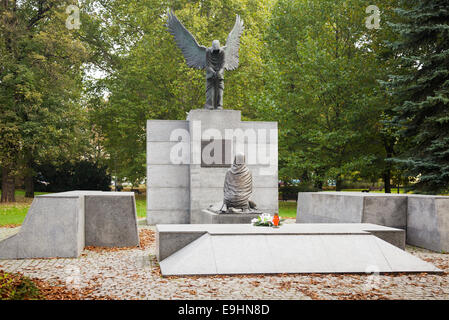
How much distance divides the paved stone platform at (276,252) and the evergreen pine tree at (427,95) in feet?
29.0

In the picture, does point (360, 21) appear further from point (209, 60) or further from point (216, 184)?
point (216, 184)

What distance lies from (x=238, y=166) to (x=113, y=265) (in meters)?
4.49

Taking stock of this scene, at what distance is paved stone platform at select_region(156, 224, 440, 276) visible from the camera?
812cm

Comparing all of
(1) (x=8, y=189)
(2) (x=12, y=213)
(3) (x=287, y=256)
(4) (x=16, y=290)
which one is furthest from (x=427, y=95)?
(1) (x=8, y=189)

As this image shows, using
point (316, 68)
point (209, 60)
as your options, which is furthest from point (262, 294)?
point (316, 68)

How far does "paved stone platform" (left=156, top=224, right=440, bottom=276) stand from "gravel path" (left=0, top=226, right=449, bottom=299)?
263 millimetres

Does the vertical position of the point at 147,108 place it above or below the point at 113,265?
above

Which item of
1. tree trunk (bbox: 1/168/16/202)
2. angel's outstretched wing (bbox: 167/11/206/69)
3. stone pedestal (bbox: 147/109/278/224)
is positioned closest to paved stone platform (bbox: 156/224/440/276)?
stone pedestal (bbox: 147/109/278/224)

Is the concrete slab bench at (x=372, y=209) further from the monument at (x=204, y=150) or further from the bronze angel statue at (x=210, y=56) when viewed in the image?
the bronze angel statue at (x=210, y=56)

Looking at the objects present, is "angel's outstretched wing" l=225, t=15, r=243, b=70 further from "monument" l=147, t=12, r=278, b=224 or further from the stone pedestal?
the stone pedestal

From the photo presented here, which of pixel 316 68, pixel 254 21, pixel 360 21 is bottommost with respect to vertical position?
pixel 316 68

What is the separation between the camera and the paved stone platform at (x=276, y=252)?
8117mm

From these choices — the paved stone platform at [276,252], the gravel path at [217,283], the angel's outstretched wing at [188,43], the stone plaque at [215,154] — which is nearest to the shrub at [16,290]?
the gravel path at [217,283]

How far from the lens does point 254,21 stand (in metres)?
33.8
